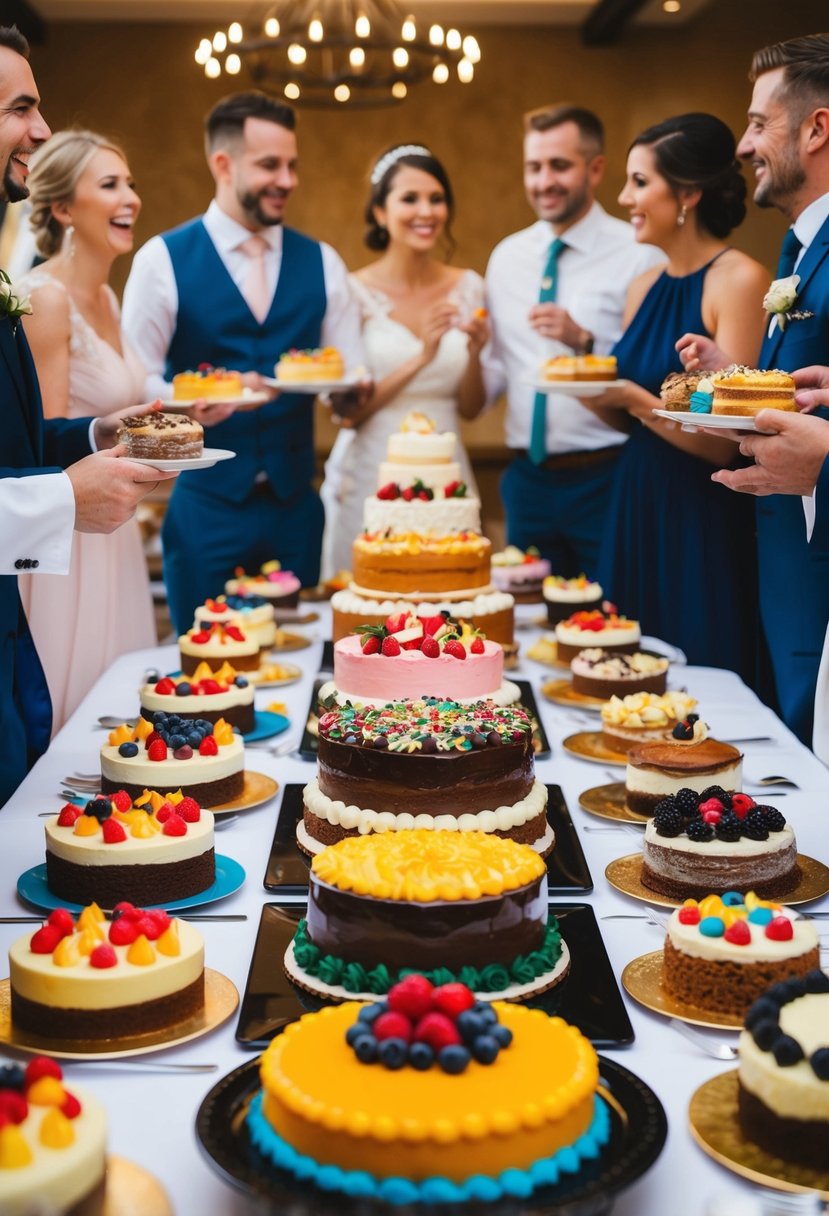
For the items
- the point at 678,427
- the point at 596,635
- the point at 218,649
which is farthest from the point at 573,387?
the point at 218,649

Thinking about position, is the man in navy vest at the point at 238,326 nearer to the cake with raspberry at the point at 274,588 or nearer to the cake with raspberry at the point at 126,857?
the cake with raspberry at the point at 274,588

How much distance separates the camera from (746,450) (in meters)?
2.78

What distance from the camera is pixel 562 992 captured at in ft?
5.79

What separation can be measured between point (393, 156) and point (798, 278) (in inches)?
103

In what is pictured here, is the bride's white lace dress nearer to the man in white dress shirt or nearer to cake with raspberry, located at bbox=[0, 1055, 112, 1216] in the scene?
the man in white dress shirt

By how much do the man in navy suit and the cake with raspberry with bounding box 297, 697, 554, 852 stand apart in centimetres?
65

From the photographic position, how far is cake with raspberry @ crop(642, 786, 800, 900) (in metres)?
2.06

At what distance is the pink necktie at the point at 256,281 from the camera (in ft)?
17.6

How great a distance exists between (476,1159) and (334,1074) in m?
0.17

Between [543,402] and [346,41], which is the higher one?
[346,41]

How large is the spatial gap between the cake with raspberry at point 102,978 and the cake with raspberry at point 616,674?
1.81 m

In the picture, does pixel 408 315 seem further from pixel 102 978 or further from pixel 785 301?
pixel 102 978

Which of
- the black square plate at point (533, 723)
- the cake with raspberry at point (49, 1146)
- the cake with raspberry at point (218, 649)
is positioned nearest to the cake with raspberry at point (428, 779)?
the black square plate at point (533, 723)

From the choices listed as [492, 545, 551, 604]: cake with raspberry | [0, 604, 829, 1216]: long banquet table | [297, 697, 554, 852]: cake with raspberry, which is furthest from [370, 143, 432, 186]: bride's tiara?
[297, 697, 554, 852]: cake with raspberry
